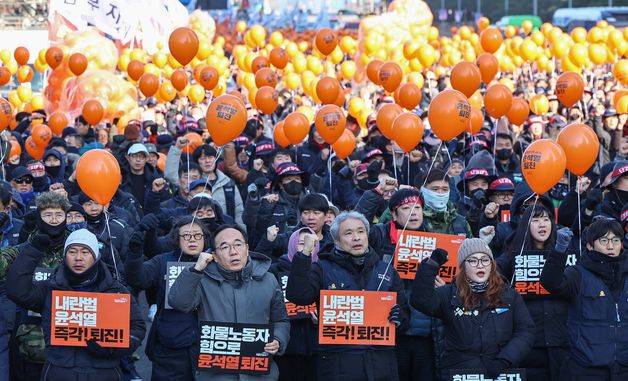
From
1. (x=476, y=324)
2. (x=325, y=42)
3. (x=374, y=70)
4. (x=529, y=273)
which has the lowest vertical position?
(x=476, y=324)

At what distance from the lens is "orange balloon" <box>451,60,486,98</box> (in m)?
10.0

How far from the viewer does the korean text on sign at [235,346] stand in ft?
16.9

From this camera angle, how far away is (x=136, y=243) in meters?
5.70

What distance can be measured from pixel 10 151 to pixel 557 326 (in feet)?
23.6

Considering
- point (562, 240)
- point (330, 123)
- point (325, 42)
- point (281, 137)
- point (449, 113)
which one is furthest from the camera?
point (325, 42)

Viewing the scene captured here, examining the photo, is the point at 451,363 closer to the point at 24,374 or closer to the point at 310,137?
the point at 24,374

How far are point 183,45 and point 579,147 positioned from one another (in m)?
5.70

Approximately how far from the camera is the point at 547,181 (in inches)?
244

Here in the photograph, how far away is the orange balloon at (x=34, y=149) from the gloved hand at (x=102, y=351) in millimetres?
6973

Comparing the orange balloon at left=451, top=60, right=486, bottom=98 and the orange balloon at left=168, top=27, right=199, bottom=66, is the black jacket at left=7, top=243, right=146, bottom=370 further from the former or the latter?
the orange balloon at left=168, top=27, right=199, bottom=66

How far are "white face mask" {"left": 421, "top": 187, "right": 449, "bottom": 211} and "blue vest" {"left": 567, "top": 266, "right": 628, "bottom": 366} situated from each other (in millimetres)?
1198

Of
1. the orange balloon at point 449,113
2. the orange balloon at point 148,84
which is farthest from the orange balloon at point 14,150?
the orange balloon at point 449,113

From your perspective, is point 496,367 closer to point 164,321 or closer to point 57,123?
point 164,321

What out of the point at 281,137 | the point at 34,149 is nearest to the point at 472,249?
the point at 281,137
